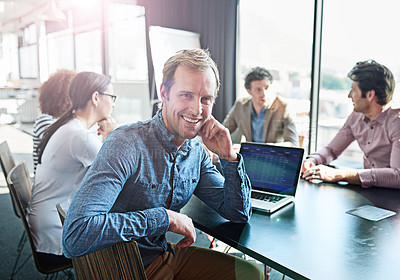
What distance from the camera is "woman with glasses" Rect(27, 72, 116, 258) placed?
5.93ft

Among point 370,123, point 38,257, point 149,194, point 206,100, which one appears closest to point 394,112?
point 370,123

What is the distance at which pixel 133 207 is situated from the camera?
1.28m

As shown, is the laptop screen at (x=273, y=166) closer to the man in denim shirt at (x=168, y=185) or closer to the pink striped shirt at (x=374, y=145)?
the man in denim shirt at (x=168, y=185)

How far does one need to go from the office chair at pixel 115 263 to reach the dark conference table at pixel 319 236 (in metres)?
0.36

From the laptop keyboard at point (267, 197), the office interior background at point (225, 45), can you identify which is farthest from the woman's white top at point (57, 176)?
the office interior background at point (225, 45)

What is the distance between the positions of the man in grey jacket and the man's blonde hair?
6.22ft

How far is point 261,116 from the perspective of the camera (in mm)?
3359

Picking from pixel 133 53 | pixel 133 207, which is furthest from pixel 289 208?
pixel 133 53

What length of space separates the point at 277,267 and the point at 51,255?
1.20 metres

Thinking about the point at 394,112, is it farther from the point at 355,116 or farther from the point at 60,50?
the point at 60,50

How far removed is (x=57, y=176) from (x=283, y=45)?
11.1 ft

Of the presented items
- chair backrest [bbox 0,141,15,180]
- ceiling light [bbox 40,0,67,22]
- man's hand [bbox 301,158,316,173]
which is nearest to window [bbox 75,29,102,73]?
ceiling light [bbox 40,0,67,22]

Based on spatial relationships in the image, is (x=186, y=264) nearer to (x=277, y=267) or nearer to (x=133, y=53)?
(x=277, y=267)

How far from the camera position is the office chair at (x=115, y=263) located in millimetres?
999
